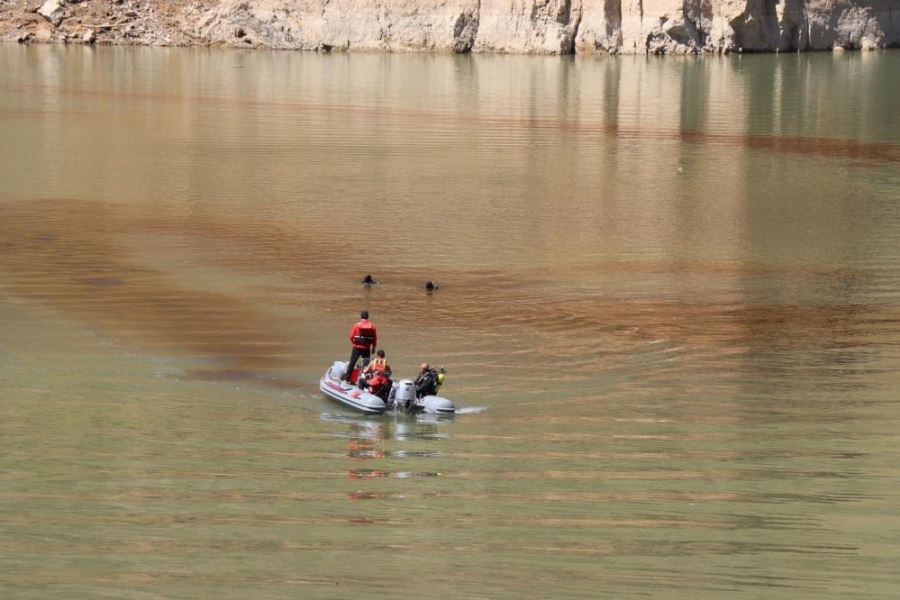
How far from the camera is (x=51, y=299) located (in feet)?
82.1

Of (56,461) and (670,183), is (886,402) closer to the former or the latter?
(56,461)

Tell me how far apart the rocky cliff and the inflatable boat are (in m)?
65.7

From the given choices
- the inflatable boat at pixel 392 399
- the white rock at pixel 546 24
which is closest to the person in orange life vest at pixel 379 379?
the inflatable boat at pixel 392 399

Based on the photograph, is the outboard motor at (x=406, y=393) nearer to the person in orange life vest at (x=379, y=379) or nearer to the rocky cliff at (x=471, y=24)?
the person in orange life vest at (x=379, y=379)

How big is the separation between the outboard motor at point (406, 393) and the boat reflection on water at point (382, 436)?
6.6 inches

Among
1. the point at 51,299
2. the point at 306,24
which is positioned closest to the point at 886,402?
the point at 51,299

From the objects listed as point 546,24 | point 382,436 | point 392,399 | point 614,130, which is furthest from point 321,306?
point 546,24

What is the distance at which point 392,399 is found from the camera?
19078mm

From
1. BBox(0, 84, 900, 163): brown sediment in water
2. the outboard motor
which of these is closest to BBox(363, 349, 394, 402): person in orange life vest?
the outboard motor

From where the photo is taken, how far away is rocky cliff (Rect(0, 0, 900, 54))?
83.2 m

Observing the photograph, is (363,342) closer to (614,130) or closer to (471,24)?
(614,130)

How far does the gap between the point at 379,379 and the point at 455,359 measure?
2.72 metres

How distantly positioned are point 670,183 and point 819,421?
21058 mm

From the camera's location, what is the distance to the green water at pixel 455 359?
13820mm
